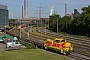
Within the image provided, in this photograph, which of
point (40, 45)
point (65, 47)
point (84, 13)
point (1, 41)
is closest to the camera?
point (65, 47)

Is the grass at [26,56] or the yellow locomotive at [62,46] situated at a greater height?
the yellow locomotive at [62,46]

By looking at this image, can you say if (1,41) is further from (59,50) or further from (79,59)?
(79,59)

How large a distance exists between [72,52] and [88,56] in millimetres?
4063

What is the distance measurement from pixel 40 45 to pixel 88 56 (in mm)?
13174

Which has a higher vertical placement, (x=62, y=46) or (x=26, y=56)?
(x=62, y=46)

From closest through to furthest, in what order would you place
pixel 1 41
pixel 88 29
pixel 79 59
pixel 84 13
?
pixel 79 59
pixel 1 41
pixel 88 29
pixel 84 13

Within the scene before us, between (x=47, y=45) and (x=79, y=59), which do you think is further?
(x=47, y=45)

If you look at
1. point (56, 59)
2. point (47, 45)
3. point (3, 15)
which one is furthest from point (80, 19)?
point (3, 15)

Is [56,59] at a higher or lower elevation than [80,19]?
lower

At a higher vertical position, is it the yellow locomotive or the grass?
the yellow locomotive

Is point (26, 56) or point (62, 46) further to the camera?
point (62, 46)

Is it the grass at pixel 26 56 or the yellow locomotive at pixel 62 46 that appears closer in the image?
the grass at pixel 26 56

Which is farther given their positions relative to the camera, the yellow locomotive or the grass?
the yellow locomotive

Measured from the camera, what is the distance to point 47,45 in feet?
114
